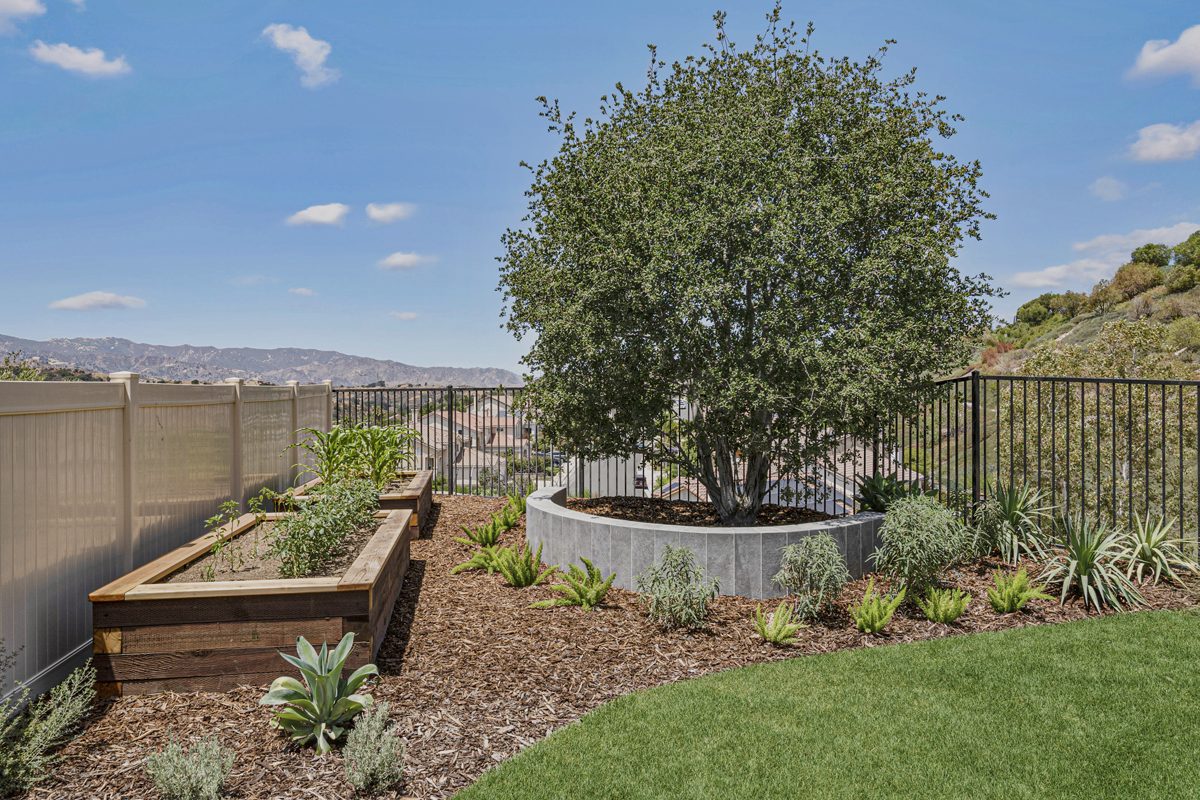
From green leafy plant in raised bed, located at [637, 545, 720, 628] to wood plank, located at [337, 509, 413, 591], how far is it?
208 cm

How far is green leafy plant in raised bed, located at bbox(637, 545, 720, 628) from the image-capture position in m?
4.44

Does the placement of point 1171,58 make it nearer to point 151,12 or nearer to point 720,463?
point 720,463

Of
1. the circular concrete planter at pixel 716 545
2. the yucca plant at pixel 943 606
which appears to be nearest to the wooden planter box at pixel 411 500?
the circular concrete planter at pixel 716 545

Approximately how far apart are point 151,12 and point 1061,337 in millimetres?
44002

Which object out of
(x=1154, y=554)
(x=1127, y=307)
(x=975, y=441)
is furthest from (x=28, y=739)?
(x=1127, y=307)

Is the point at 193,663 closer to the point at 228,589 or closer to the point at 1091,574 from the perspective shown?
the point at 228,589

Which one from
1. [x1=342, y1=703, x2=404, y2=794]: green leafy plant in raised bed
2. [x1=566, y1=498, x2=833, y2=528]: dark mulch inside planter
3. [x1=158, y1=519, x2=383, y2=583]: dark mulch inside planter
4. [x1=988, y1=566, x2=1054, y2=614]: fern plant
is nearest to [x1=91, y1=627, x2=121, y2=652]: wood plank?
[x1=158, y1=519, x2=383, y2=583]: dark mulch inside planter

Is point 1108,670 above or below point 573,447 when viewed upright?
below

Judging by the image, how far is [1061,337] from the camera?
35062 millimetres

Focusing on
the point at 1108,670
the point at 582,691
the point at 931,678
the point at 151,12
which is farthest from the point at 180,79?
the point at 1108,670

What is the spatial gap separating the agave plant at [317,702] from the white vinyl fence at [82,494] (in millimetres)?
1392

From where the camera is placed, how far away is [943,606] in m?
4.51

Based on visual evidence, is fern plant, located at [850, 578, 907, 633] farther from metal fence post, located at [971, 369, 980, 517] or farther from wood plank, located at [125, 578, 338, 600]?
wood plank, located at [125, 578, 338, 600]

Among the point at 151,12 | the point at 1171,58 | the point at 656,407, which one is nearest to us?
the point at 656,407
